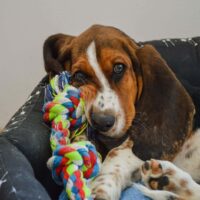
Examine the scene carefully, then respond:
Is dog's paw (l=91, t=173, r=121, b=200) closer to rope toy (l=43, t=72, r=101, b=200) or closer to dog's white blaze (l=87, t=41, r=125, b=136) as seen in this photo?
rope toy (l=43, t=72, r=101, b=200)

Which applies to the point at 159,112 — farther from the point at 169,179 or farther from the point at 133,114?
the point at 169,179

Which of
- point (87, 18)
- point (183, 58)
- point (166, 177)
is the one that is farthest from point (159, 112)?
point (87, 18)

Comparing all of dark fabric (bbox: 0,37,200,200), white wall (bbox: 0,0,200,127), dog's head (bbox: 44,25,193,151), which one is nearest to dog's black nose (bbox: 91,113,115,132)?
dog's head (bbox: 44,25,193,151)

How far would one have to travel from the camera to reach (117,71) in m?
2.21

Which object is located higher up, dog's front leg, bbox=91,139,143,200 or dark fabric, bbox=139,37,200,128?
dark fabric, bbox=139,37,200,128

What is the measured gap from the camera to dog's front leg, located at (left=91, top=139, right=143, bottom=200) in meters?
1.95

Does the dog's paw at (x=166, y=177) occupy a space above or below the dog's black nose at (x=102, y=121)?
below

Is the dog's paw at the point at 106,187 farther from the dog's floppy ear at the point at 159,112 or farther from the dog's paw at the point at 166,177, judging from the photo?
the dog's floppy ear at the point at 159,112

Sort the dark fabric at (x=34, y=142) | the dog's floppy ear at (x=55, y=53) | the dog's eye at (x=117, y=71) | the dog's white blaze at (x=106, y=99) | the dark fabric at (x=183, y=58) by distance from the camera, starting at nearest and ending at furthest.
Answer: the dark fabric at (x=34, y=142)
the dog's white blaze at (x=106, y=99)
the dog's eye at (x=117, y=71)
the dog's floppy ear at (x=55, y=53)
the dark fabric at (x=183, y=58)

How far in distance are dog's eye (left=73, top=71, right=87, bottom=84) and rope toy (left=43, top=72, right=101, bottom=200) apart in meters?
0.05

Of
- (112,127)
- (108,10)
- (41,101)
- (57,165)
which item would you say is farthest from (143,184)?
(108,10)

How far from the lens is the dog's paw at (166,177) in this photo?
6.68 ft

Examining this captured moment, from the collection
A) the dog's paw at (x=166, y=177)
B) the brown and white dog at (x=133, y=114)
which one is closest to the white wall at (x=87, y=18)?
the brown and white dog at (x=133, y=114)

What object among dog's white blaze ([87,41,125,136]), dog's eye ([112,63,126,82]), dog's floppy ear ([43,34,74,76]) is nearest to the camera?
dog's white blaze ([87,41,125,136])
